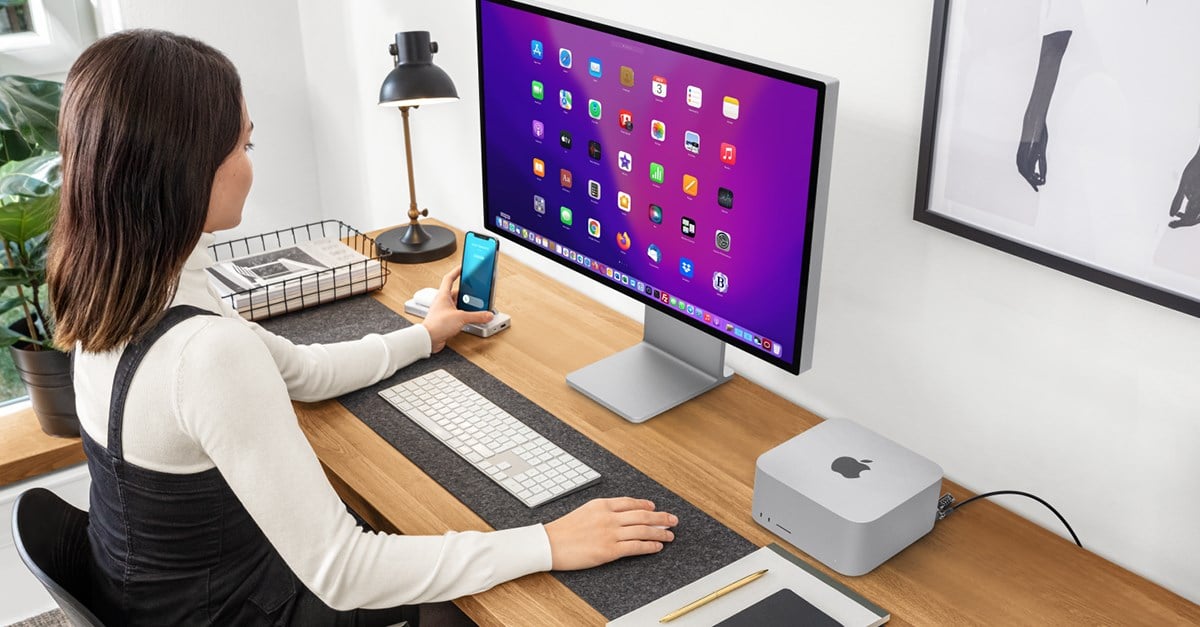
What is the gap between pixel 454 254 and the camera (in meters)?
2.18

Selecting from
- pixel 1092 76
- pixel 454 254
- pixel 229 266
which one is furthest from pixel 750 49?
pixel 229 266

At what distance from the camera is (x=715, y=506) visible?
140cm

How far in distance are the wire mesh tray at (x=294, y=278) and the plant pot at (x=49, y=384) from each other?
471 millimetres

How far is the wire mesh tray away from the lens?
6.17 ft

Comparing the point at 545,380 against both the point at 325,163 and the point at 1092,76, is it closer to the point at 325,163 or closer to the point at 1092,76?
the point at 1092,76

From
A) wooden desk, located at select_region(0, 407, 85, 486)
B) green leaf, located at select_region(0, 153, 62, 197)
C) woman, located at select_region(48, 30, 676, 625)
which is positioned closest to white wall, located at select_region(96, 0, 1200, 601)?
woman, located at select_region(48, 30, 676, 625)

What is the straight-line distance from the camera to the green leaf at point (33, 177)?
6.40 feet

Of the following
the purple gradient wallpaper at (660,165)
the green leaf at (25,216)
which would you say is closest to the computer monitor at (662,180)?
the purple gradient wallpaper at (660,165)

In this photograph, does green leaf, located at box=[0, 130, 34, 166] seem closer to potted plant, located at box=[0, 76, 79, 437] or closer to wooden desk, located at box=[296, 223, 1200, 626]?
potted plant, located at box=[0, 76, 79, 437]

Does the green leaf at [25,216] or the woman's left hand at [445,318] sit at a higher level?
the green leaf at [25,216]

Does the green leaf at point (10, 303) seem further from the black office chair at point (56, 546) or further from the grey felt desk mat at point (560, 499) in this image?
the black office chair at point (56, 546)

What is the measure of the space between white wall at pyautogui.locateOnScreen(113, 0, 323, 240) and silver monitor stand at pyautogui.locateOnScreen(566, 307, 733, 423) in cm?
138

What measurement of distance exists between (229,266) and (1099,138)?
1.46m

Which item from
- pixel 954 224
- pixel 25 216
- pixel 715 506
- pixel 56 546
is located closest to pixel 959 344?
pixel 954 224
